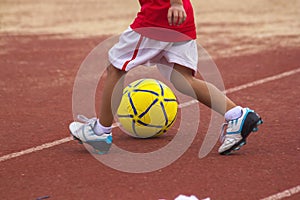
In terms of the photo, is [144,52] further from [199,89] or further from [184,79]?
[199,89]

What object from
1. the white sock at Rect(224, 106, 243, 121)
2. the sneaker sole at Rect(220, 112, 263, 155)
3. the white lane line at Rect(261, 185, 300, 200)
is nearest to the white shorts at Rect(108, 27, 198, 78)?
the white sock at Rect(224, 106, 243, 121)

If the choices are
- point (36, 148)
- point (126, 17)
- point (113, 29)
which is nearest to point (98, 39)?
point (113, 29)

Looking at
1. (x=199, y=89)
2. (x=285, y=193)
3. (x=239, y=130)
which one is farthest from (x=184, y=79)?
(x=285, y=193)

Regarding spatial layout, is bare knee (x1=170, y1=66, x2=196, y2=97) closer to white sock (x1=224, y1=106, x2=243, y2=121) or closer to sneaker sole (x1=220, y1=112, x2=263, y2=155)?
white sock (x1=224, y1=106, x2=243, y2=121)

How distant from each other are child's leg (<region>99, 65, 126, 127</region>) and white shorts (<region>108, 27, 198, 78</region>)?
3.6 inches

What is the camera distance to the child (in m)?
5.57

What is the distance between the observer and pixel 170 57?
221 inches

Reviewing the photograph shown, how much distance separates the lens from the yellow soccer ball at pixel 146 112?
615 centimetres

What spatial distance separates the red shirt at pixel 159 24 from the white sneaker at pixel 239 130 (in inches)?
28.5

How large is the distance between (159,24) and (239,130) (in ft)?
3.25

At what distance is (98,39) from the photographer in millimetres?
11875

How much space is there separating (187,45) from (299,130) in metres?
1.42

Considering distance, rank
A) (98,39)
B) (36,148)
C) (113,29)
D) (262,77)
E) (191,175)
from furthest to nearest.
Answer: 1. (113,29)
2. (98,39)
3. (262,77)
4. (36,148)
5. (191,175)

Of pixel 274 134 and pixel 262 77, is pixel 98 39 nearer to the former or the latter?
pixel 262 77
